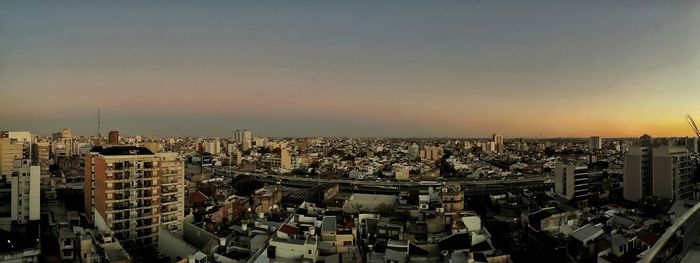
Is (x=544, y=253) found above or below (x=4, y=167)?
below

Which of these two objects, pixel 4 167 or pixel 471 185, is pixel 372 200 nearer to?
pixel 471 185

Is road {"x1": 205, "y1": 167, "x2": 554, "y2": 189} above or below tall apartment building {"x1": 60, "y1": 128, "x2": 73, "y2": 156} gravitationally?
below

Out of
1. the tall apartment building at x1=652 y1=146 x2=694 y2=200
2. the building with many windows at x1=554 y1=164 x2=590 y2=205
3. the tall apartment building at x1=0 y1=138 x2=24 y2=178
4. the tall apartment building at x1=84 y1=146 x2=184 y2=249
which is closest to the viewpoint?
the tall apartment building at x1=84 y1=146 x2=184 y2=249

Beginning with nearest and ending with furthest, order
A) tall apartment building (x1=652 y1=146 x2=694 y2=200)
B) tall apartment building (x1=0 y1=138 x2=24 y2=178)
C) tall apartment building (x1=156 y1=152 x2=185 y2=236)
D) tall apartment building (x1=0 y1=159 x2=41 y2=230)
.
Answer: tall apartment building (x1=0 y1=159 x2=41 y2=230) < tall apartment building (x1=156 y1=152 x2=185 y2=236) < tall apartment building (x1=652 y1=146 x2=694 y2=200) < tall apartment building (x1=0 y1=138 x2=24 y2=178)

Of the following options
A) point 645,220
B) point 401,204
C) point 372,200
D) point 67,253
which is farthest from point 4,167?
point 645,220

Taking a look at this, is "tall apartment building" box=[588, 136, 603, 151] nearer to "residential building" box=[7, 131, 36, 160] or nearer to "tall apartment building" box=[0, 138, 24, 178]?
"residential building" box=[7, 131, 36, 160]

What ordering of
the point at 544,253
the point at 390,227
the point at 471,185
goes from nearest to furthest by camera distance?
the point at 544,253, the point at 390,227, the point at 471,185

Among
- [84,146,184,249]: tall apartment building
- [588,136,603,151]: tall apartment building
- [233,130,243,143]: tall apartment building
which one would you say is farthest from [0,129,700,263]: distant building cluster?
[233,130,243,143]: tall apartment building
